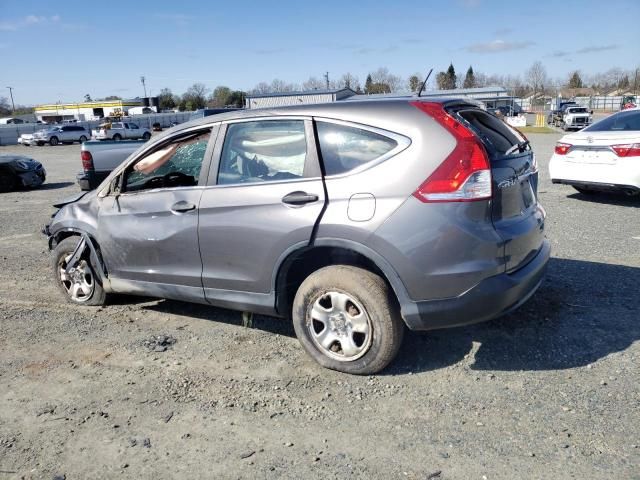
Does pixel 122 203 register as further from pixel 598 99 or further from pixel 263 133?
pixel 598 99

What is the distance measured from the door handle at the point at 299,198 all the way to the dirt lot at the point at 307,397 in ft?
3.80

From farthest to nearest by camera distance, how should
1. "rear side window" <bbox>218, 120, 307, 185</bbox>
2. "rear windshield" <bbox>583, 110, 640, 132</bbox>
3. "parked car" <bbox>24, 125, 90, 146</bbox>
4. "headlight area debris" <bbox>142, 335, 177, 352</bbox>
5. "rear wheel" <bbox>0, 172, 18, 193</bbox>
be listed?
"parked car" <bbox>24, 125, 90, 146</bbox>
"rear wheel" <bbox>0, 172, 18, 193</bbox>
"rear windshield" <bbox>583, 110, 640, 132</bbox>
"headlight area debris" <bbox>142, 335, 177, 352</bbox>
"rear side window" <bbox>218, 120, 307, 185</bbox>

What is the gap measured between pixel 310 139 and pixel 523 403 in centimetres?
210

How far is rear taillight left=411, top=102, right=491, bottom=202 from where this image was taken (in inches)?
120

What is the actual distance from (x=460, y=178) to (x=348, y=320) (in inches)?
45.4

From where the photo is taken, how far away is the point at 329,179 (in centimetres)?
335

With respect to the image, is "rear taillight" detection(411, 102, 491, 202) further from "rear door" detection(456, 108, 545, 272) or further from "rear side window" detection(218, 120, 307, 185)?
"rear side window" detection(218, 120, 307, 185)

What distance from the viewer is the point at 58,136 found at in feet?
139

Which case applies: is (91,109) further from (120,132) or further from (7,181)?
(7,181)

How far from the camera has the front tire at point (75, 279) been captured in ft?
16.0

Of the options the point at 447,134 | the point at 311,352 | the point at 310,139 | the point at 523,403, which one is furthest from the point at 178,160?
the point at 523,403

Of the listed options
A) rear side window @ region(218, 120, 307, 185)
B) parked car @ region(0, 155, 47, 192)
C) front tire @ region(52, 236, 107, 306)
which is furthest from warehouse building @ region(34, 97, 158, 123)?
rear side window @ region(218, 120, 307, 185)

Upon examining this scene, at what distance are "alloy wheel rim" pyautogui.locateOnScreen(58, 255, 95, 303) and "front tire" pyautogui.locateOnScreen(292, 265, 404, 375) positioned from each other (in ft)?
7.69

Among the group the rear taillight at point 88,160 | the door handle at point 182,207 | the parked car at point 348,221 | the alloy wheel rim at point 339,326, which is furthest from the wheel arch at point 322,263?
the rear taillight at point 88,160
